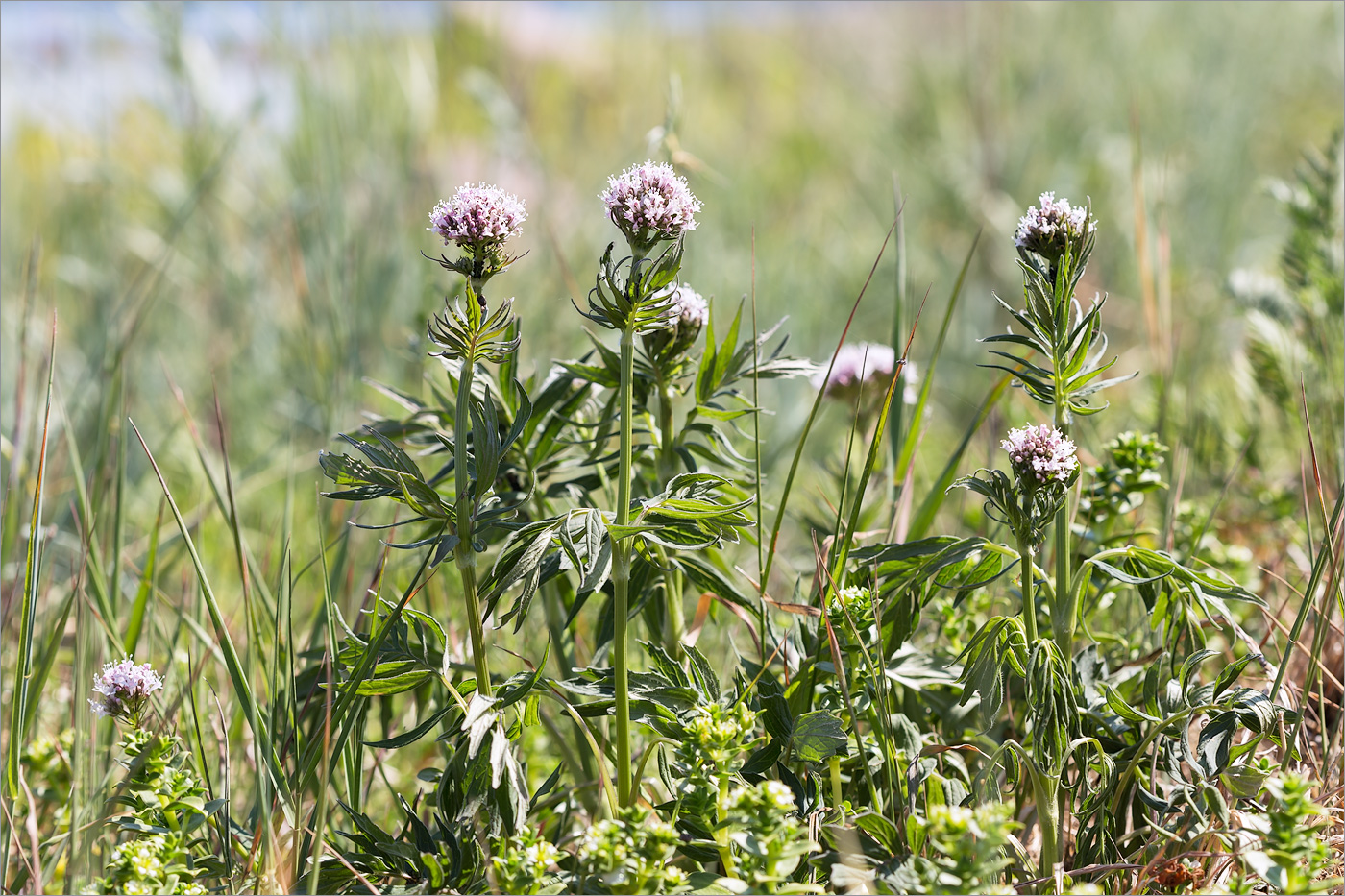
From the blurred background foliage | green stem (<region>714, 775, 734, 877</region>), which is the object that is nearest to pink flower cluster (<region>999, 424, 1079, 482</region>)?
green stem (<region>714, 775, 734, 877</region>)

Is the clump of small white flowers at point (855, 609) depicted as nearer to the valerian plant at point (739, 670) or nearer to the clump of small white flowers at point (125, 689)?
the valerian plant at point (739, 670)

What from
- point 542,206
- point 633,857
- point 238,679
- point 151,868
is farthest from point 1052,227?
point 542,206

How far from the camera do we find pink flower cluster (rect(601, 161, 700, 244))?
0.93 meters

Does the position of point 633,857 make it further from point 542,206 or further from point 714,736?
point 542,206

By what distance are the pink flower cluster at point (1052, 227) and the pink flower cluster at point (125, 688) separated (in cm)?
93

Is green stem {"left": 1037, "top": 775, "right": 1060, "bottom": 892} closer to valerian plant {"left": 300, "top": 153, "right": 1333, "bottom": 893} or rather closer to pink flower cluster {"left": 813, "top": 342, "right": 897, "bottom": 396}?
valerian plant {"left": 300, "top": 153, "right": 1333, "bottom": 893}

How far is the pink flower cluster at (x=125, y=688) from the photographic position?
3.32 feet

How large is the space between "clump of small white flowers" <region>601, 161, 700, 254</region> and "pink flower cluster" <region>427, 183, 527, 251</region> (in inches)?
3.5

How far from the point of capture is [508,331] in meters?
1.00

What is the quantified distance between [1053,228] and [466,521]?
0.61 meters

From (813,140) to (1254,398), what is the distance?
153 inches

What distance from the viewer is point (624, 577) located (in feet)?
3.29

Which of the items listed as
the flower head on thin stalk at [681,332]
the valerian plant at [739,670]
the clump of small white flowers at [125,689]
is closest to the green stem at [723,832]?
the valerian plant at [739,670]

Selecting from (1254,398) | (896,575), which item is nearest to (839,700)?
(896,575)
